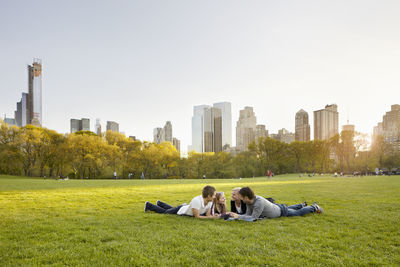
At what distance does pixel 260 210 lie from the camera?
7328 mm

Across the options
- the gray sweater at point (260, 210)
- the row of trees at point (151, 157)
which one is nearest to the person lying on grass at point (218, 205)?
the gray sweater at point (260, 210)

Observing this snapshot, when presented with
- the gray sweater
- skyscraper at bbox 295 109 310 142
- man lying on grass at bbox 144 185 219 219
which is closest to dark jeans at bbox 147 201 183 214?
man lying on grass at bbox 144 185 219 219

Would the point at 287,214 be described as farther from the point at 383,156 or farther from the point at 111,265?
the point at 383,156

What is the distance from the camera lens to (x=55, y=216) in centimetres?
812

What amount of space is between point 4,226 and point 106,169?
58.9 m

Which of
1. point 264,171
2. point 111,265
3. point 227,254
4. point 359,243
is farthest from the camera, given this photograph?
point 264,171

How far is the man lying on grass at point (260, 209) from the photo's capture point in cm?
734

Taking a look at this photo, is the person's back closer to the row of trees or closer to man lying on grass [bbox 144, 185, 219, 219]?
man lying on grass [bbox 144, 185, 219, 219]

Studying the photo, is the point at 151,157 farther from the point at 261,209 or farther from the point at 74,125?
the point at 74,125

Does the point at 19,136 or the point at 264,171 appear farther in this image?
the point at 264,171

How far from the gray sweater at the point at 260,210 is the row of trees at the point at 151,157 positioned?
54.4 metres

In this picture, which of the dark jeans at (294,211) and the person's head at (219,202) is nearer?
the dark jeans at (294,211)

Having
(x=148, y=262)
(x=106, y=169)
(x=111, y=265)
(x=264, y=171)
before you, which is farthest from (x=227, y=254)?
(x=264, y=171)

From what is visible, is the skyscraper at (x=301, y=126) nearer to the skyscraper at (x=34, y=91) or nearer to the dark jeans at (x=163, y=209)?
the dark jeans at (x=163, y=209)
